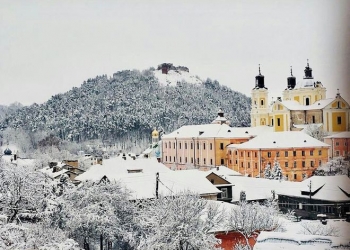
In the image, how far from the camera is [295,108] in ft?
23.6

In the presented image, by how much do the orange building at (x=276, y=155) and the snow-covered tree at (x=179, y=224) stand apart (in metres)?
3.29

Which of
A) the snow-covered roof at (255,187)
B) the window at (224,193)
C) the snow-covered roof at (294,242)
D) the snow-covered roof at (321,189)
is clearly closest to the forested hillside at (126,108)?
the snow-covered roof at (255,187)

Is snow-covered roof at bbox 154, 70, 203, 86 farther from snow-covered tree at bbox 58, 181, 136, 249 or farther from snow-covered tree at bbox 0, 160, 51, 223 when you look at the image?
snow-covered tree at bbox 0, 160, 51, 223

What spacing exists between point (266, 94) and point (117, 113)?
3162 millimetres

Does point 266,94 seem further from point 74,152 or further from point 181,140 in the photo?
point 74,152

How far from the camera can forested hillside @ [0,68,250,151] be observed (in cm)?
799

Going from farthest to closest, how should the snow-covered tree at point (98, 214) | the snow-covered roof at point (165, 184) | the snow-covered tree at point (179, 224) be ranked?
1. the snow-covered roof at point (165, 184)
2. the snow-covered tree at point (98, 214)
3. the snow-covered tree at point (179, 224)

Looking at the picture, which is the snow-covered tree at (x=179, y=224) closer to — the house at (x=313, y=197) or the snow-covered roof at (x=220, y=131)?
the house at (x=313, y=197)

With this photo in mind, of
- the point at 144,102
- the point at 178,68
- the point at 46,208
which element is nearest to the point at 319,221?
the point at 46,208

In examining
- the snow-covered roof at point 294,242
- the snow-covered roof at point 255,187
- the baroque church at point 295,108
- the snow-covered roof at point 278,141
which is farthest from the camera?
the snow-covered roof at point 278,141

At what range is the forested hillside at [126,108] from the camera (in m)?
7.99

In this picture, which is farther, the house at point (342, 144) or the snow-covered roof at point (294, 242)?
the snow-covered roof at point (294, 242)

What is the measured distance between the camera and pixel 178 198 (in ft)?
12.4

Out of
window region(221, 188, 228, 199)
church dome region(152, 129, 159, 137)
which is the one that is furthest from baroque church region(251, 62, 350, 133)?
church dome region(152, 129, 159, 137)
